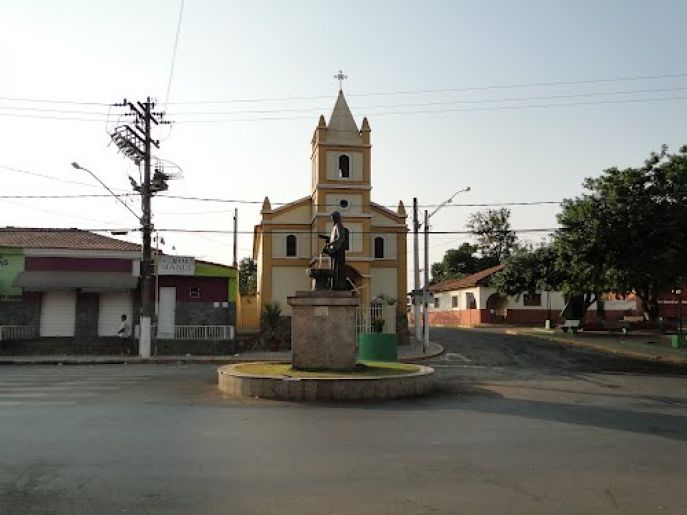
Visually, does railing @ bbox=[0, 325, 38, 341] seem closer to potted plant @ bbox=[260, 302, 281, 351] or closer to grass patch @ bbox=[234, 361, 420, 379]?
potted plant @ bbox=[260, 302, 281, 351]

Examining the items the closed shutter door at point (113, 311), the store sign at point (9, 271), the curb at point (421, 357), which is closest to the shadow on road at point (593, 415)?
the curb at point (421, 357)

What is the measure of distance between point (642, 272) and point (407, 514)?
94.9ft

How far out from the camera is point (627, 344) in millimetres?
33312

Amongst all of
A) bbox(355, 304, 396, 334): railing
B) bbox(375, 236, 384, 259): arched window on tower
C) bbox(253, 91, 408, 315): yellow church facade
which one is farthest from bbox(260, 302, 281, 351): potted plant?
bbox(375, 236, 384, 259): arched window on tower

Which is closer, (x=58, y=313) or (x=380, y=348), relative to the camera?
(x=380, y=348)

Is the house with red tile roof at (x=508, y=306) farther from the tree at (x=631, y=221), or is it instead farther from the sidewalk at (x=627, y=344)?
the tree at (x=631, y=221)

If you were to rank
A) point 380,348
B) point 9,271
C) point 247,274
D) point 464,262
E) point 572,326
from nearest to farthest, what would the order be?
point 380,348, point 9,271, point 572,326, point 247,274, point 464,262

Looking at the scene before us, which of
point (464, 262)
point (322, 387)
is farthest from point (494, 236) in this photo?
point (322, 387)

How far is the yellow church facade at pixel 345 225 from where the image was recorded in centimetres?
3756

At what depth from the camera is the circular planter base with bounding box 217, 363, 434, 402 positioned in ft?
45.0

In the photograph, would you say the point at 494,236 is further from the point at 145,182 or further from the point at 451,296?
the point at 145,182

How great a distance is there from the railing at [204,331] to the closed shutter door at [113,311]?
2292mm

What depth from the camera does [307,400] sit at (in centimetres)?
1362

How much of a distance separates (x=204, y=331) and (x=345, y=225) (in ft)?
33.8
